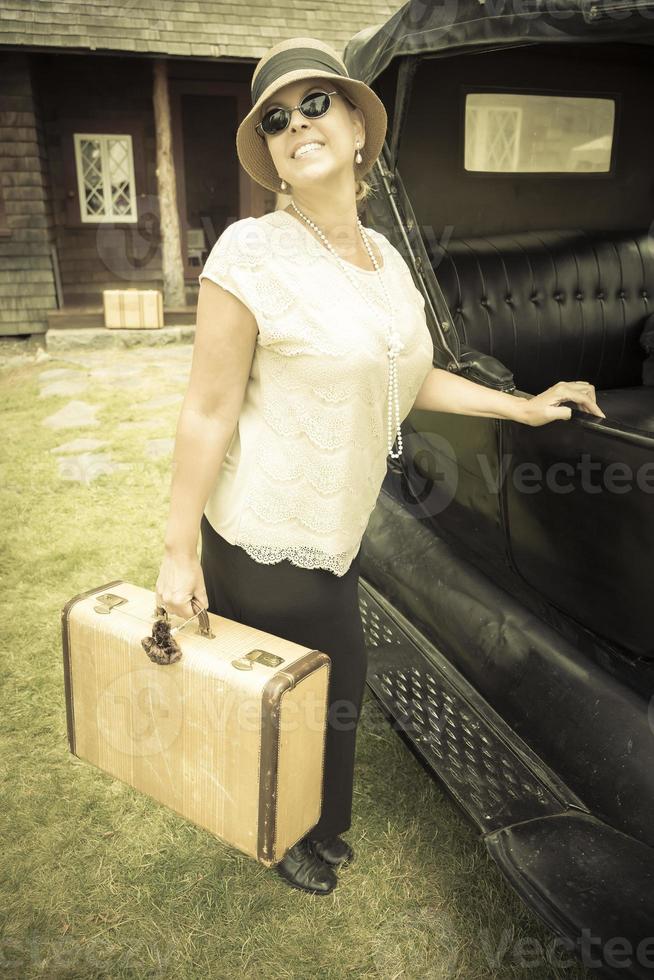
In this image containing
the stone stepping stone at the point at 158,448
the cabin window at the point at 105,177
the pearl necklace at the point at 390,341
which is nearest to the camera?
the pearl necklace at the point at 390,341

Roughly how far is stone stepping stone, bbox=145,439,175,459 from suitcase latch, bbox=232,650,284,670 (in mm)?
3591

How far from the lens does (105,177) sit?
9688 mm

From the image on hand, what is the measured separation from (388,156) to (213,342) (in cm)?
120

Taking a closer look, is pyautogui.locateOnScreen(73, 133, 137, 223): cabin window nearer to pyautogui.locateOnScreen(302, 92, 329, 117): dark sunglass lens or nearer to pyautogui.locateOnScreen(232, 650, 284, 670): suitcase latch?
pyautogui.locateOnScreen(302, 92, 329, 117): dark sunglass lens

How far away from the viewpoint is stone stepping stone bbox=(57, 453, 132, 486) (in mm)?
4611

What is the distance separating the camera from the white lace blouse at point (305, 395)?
144cm

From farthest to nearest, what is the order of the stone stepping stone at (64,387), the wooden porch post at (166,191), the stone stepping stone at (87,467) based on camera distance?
the wooden porch post at (166,191) < the stone stepping stone at (64,387) < the stone stepping stone at (87,467)

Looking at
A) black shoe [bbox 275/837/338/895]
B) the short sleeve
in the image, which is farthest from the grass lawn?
the short sleeve

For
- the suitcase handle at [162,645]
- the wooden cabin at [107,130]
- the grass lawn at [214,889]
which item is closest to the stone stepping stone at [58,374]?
the wooden cabin at [107,130]

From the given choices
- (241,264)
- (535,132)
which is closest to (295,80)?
(241,264)

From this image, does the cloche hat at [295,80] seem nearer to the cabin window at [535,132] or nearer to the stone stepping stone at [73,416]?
the cabin window at [535,132]

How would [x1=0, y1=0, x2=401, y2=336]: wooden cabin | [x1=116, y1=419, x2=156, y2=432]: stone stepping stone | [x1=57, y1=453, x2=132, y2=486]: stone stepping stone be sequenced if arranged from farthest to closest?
[x1=0, y1=0, x2=401, y2=336]: wooden cabin, [x1=116, y1=419, x2=156, y2=432]: stone stepping stone, [x1=57, y1=453, x2=132, y2=486]: stone stepping stone

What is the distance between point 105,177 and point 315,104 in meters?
9.30

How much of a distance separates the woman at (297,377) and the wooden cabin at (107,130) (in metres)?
7.56
